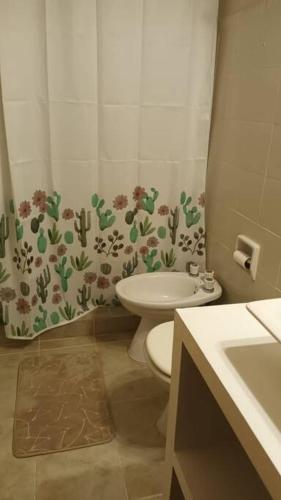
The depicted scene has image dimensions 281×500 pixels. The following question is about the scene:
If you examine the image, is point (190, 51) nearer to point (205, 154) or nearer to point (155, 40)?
point (155, 40)

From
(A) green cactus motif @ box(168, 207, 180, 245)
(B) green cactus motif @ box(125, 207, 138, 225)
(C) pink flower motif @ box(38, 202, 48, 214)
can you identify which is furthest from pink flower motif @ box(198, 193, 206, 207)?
(C) pink flower motif @ box(38, 202, 48, 214)

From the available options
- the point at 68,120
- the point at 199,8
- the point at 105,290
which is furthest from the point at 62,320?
the point at 199,8

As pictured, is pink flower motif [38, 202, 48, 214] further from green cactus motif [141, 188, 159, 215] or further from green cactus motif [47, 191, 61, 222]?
green cactus motif [141, 188, 159, 215]

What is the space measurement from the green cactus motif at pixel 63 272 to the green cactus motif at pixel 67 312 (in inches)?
4.8

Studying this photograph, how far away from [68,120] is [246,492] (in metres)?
1.60

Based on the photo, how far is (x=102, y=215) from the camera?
1979mm

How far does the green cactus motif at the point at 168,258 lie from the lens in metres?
2.15

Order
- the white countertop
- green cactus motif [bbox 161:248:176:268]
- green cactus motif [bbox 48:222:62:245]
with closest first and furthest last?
the white countertop
green cactus motif [bbox 48:222:62:245]
green cactus motif [bbox 161:248:176:268]

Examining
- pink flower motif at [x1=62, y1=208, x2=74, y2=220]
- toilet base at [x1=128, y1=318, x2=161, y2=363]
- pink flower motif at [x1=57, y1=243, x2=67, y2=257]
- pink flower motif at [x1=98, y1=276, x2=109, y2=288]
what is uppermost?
pink flower motif at [x1=62, y1=208, x2=74, y2=220]

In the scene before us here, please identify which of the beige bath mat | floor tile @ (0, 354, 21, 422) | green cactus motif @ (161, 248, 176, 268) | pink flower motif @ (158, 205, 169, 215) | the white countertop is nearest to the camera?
the white countertop

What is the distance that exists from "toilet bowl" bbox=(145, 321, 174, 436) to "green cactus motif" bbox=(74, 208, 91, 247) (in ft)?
2.26

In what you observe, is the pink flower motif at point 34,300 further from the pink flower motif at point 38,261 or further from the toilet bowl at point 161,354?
the toilet bowl at point 161,354

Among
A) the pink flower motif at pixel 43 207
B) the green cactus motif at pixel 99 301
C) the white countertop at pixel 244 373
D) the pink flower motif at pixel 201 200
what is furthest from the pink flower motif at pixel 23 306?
the white countertop at pixel 244 373

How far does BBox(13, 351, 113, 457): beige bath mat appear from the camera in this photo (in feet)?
A: 5.15
